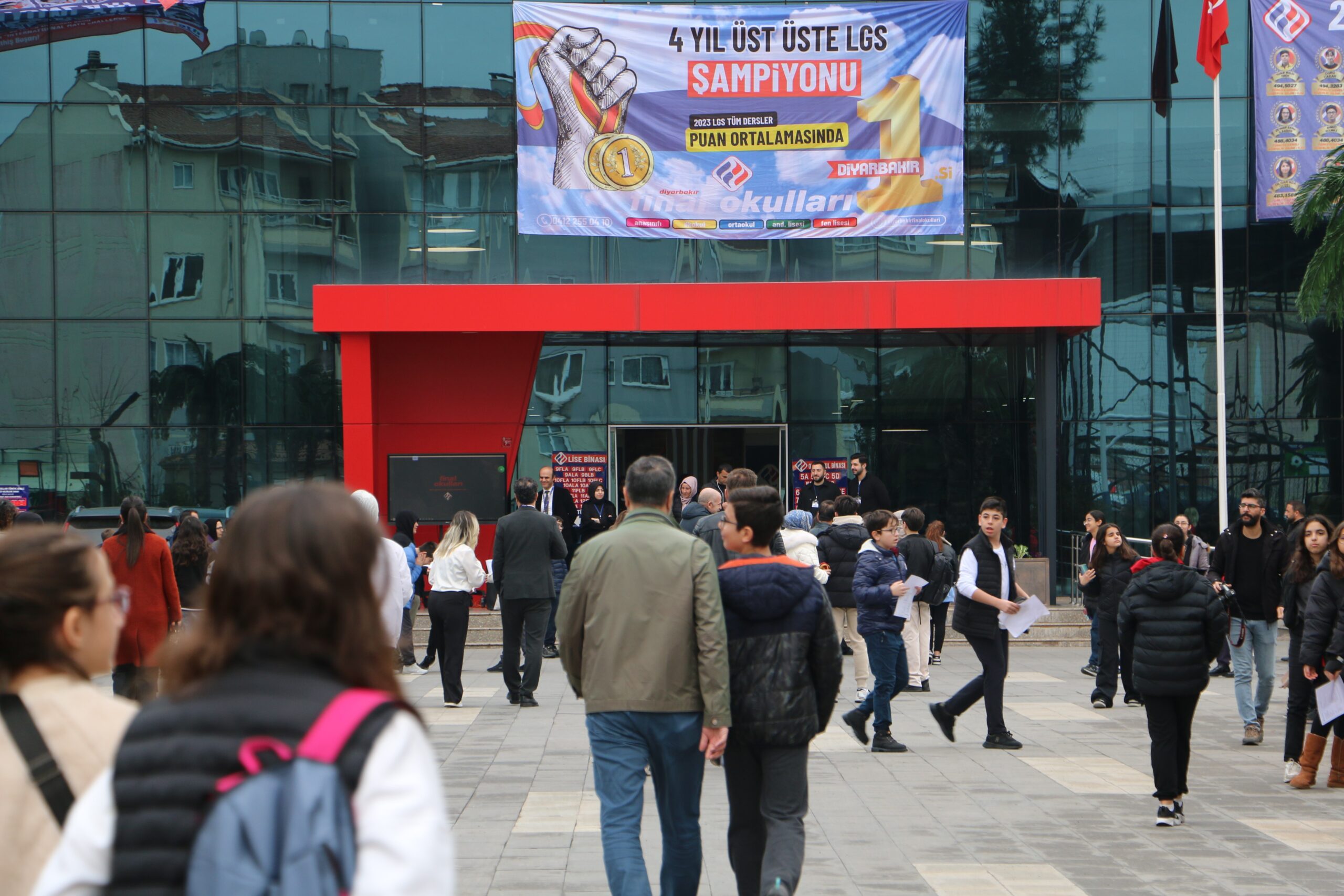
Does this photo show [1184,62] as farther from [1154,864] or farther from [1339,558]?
[1154,864]

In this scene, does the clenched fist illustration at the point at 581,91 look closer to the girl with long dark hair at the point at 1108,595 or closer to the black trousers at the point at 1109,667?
the girl with long dark hair at the point at 1108,595

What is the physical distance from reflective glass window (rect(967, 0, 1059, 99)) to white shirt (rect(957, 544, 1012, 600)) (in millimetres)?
14326

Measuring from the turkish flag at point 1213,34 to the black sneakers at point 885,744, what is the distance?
569 inches

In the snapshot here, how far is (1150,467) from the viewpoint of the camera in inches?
911

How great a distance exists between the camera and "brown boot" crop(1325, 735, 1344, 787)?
30.2 ft

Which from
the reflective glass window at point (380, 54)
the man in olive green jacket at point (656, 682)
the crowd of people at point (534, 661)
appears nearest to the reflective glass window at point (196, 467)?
the reflective glass window at point (380, 54)

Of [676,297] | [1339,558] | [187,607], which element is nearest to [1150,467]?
[676,297]

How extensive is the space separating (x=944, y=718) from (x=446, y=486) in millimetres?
13383

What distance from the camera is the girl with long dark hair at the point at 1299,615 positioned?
937cm

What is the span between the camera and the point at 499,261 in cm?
2291

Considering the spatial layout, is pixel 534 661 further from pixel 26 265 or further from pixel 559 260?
pixel 26 265

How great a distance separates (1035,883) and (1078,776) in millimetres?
3100

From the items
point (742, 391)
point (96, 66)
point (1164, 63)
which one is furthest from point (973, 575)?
point (96, 66)

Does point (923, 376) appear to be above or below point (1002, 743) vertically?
above
